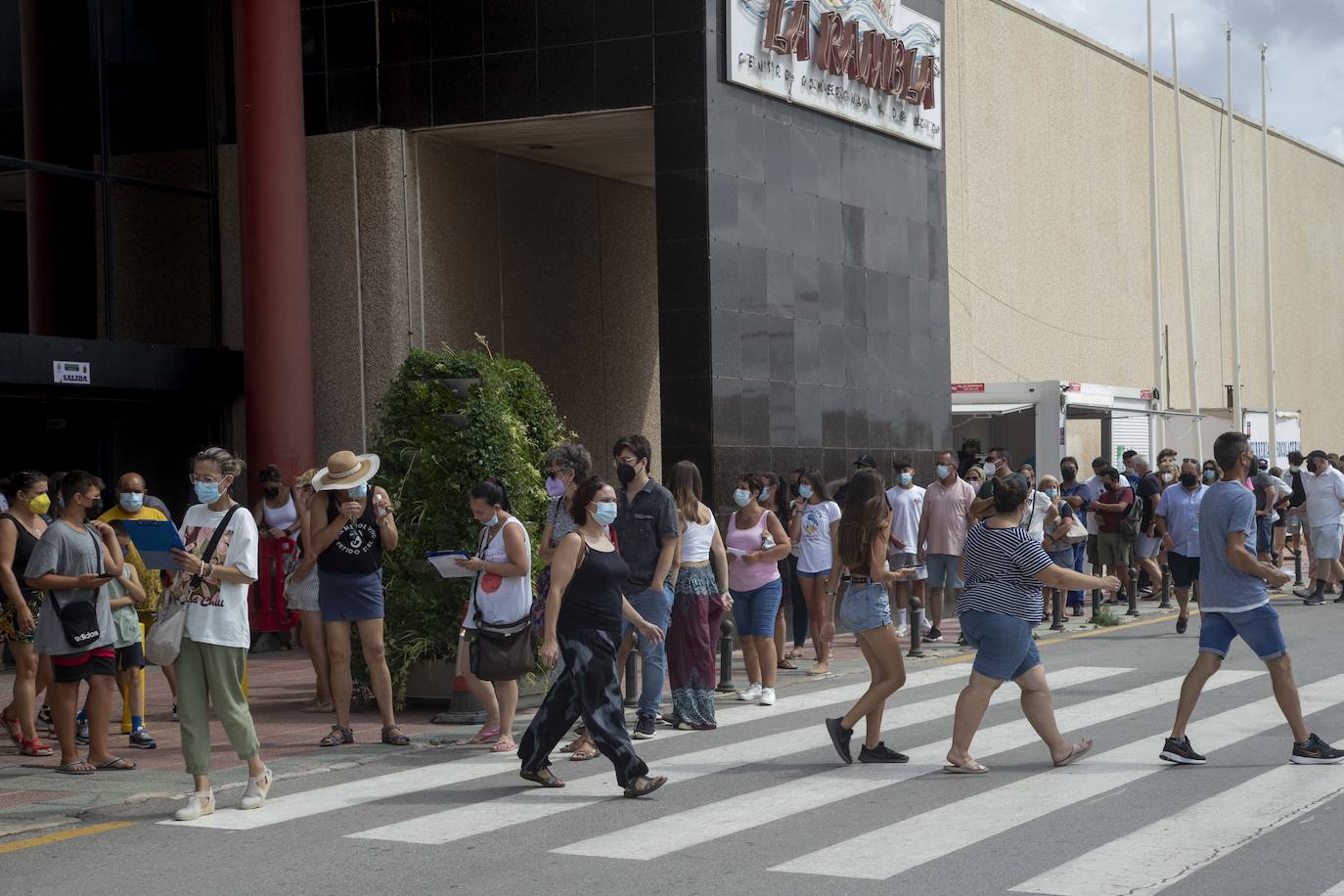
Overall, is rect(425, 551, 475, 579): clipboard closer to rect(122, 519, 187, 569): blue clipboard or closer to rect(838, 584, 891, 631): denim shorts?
rect(122, 519, 187, 569): blue clipboard

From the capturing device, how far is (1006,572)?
937cm

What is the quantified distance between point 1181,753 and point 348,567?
534 centimetres

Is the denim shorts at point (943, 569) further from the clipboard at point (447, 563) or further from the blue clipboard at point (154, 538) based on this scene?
the blue clipboard at point (154, 538)

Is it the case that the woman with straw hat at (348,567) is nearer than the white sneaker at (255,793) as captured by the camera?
No

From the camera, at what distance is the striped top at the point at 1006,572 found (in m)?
9.30

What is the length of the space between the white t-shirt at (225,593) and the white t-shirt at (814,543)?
673 cm

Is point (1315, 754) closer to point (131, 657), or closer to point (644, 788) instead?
point (644, 788)

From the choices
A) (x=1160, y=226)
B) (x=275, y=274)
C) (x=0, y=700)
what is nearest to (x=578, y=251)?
(x=275, y=274)

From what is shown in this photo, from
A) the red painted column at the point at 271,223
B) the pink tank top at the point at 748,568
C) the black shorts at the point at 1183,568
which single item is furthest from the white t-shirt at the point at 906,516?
the red painted column at the point at 271,223

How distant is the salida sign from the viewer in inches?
734

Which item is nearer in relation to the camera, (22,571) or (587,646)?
(587,646)

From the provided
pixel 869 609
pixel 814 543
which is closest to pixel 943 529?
pixel 814 543

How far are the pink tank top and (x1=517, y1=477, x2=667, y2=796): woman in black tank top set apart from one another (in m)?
3.34

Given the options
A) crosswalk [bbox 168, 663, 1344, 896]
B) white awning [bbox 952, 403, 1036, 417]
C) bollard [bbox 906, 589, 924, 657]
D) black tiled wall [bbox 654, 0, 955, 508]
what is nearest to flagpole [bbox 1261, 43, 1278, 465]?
white awning [bbox 952, 403, 1036, 417]
